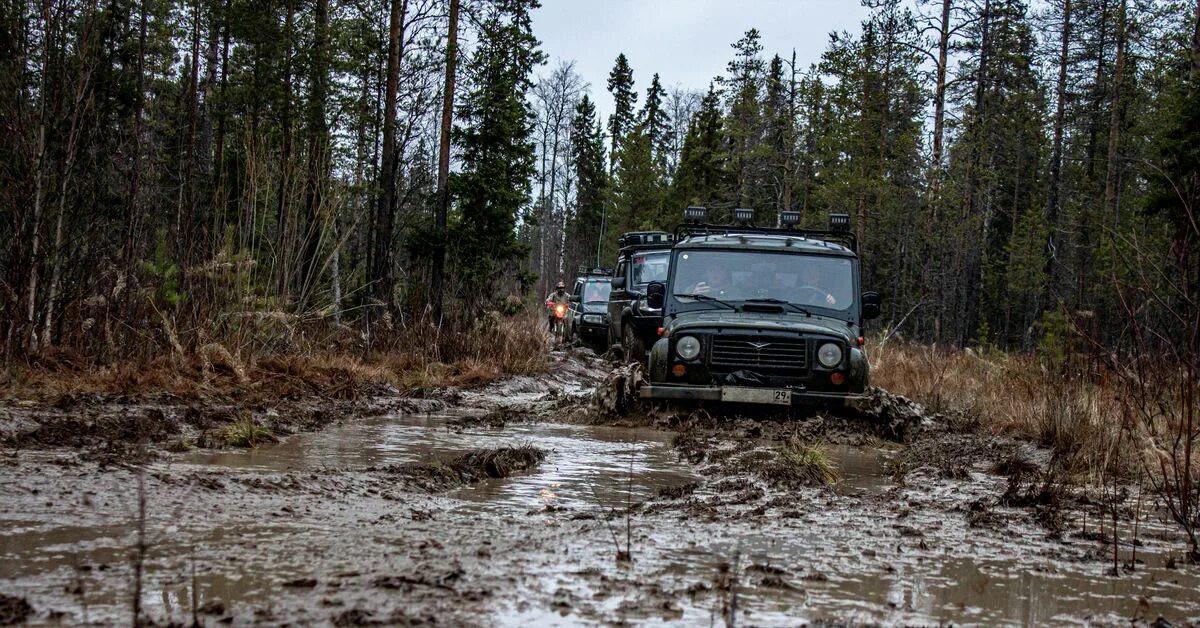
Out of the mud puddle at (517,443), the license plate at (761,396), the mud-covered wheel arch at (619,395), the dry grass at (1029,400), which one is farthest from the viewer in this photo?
the mud-covered wheel arch at (619,395)

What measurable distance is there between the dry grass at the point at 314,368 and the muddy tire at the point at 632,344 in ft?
5.07

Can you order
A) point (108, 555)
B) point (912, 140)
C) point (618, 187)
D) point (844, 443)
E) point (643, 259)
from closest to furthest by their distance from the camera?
point (108, 555), point (844, 443), point (643, 259), point (912, 140), point (618, 187)

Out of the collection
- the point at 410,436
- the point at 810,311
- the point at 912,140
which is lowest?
the point at 410,436

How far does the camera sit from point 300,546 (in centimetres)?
369

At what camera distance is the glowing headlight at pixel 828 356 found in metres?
8.89

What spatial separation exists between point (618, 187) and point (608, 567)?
47920 millimetres

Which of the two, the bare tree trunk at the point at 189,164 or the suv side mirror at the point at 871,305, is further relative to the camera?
the bare tree trunk at the point at 189,164

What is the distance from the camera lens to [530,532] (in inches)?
166

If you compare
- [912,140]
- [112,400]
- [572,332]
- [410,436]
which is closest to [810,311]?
[410,436]

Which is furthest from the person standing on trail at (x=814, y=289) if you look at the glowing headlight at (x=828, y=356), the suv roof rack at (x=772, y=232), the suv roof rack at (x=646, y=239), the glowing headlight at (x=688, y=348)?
the suv roof rack at (x=646, y=239)

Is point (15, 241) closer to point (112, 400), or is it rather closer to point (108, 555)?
point (112, 400)

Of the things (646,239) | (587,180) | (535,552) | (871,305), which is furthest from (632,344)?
(587,180)

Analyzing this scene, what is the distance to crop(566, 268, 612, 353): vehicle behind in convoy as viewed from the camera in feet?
75.8

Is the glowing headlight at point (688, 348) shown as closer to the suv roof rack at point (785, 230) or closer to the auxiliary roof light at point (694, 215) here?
the suv roof rack at point (785, 230)
